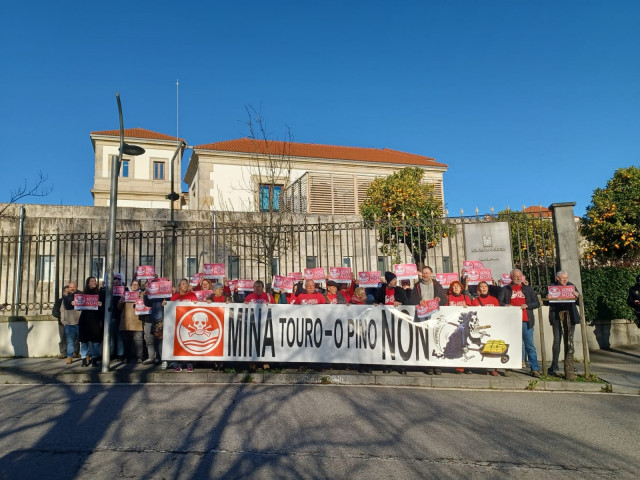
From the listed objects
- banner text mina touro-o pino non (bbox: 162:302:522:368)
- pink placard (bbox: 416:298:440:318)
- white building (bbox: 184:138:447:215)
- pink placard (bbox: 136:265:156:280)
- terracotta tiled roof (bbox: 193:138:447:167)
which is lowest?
banner text mina touro-o pino non (bbox: 162:302:522:368)

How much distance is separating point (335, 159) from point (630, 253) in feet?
64.4

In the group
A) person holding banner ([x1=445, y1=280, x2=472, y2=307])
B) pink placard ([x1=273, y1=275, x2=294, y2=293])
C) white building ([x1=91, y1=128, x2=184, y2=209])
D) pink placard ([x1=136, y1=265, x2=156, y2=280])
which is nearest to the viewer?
person holding banner ([x1=445, y1=280, x2=472, y2=307])

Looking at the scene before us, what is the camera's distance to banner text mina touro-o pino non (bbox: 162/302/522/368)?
7.91 meters

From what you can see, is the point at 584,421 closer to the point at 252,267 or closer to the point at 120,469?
the point at 120,469

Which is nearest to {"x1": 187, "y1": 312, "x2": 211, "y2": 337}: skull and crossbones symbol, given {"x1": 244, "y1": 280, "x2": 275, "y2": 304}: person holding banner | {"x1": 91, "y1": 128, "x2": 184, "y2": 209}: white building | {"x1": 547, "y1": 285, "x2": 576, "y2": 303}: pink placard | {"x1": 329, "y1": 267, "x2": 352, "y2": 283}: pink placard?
{"x1": 244, "y1": 280, "x2": 275, "y2": 304}: person holding banner

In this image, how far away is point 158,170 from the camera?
39.5 meters

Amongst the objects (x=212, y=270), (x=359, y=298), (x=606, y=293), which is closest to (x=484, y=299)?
(x=359, y=298)

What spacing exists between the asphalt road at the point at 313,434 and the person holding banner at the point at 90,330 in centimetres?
198

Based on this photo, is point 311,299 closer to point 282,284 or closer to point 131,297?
point 282,284

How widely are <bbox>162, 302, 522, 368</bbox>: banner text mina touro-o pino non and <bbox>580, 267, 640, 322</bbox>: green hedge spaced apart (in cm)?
516

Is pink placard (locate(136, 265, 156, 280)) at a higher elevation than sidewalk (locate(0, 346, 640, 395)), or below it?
higher

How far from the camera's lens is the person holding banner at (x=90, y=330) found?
30.4ft

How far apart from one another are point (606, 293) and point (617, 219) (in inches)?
219

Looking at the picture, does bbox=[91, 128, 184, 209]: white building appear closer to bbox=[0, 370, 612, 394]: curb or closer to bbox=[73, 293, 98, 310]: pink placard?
bbox=[73, 293, 98, 310]: pink placard
